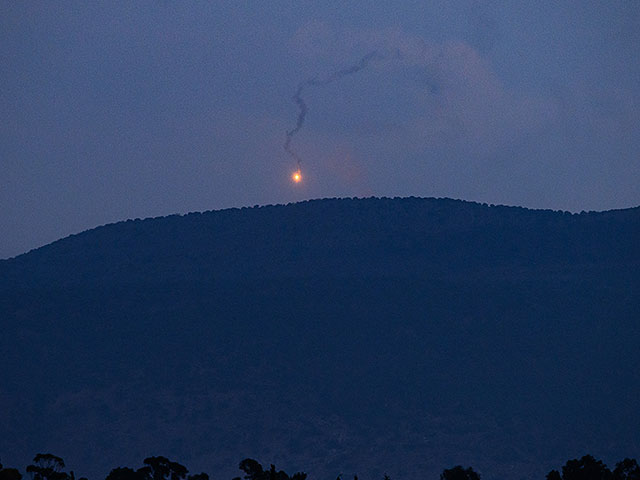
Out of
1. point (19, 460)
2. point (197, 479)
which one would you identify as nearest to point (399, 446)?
point (19, 460)

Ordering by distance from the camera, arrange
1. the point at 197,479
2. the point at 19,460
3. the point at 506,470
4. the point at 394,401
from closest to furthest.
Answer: the point at 197,479
the point at 506,470
the point at 19,460
the point at 394,401

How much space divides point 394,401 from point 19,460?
5638 centimetres

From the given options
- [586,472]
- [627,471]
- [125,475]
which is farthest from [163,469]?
[627,471]

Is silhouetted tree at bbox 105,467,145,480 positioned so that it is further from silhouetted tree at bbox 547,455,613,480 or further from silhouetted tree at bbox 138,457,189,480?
silhouetted tree at bbox 547,455,613,480

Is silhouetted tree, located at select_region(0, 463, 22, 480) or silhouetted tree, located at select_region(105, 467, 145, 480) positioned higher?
silhouetted tree, located at select_region(105, 467, 145, 480)

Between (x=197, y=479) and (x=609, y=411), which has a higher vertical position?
(x=609, y=411)

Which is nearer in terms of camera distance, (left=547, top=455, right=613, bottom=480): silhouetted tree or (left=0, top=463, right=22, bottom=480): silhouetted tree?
(left=0, top=463, right=22, bottom=480): silhouetted tree

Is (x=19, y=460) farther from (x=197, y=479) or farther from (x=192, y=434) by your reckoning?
(x=197, y=479)

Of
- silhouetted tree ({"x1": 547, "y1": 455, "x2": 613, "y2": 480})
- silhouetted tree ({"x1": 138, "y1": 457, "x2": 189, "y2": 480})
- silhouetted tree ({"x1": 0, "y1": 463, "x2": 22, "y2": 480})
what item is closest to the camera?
silhouetted tree ({"x1": 0, "y1": 463, "x2": 22, "y2": 480})

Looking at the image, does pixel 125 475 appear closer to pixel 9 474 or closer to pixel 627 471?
pixel 9 474

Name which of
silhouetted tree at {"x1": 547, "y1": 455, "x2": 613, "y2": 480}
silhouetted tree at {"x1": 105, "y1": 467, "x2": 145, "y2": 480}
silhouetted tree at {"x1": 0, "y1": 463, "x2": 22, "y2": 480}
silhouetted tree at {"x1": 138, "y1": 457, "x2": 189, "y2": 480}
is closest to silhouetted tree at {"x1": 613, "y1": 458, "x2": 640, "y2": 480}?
silhouetted tree at {"x1": 547, "y1": 455, "x2": 613, "y2": 480}

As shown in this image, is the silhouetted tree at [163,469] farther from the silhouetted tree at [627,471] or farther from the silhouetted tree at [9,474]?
the silhouetted tree at [627,471]

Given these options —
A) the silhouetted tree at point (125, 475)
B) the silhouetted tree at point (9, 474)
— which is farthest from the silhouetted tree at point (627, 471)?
the silhouetted tree at point (9, 474)

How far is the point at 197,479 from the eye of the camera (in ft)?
269
